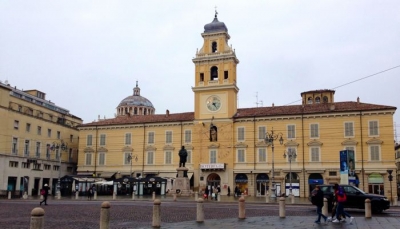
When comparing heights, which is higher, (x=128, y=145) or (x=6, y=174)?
(x=128, y=145)

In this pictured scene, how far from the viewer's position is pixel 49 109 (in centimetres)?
6969

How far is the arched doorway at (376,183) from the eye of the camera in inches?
1852

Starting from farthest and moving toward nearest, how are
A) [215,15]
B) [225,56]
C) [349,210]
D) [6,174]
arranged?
1. [215,15]
2. [225,56]
3. [6,174]
4. [349,210]

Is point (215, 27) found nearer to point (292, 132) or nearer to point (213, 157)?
point (213, 157)

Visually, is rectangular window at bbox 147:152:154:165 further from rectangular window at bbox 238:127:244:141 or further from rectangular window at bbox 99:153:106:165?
rectangular window at bbox 238:127:244:141

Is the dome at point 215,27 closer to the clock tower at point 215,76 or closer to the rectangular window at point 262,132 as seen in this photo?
the clock tower at point 215,76

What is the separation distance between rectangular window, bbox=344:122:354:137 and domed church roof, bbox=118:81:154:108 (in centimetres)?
6088

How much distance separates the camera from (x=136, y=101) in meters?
102

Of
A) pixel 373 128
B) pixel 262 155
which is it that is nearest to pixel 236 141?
pixel 262 155

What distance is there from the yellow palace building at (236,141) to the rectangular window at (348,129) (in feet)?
0.36

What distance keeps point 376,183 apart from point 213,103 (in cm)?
2243

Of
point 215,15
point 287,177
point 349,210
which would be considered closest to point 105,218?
point 349,210

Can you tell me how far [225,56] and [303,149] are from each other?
16.4 m

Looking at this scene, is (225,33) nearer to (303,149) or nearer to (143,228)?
(303,149)
